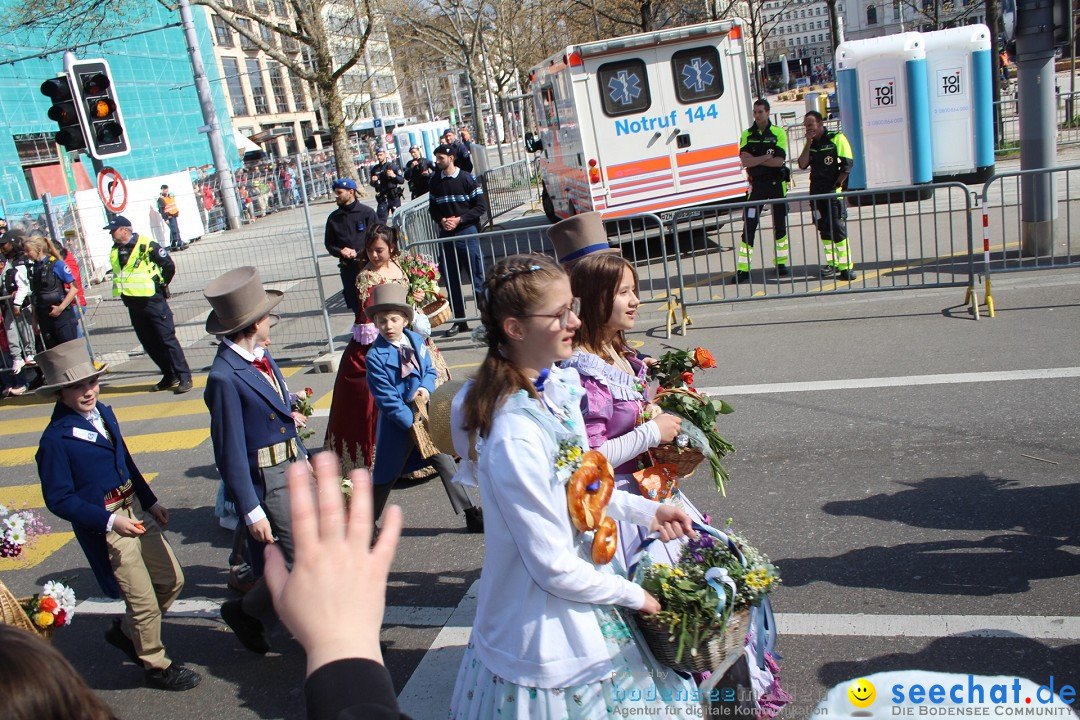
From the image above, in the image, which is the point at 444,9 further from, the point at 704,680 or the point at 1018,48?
the point at 704,680

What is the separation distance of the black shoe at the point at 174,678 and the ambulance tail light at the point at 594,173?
10154 mm

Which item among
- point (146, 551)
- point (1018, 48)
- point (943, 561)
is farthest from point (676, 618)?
point (1018, 48)

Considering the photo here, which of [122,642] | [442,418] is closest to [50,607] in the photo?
[122,642]

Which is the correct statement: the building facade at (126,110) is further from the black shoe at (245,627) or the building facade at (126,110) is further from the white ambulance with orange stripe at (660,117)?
the black shoe at (245,627)

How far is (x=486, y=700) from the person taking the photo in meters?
2.65

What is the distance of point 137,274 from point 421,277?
12.2ft

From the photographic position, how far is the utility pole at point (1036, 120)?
9461mm

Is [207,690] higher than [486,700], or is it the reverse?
[486,700]

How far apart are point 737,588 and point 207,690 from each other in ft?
9.33

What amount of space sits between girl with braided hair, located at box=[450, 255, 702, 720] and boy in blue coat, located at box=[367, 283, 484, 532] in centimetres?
248

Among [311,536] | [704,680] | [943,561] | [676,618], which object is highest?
[311,536]

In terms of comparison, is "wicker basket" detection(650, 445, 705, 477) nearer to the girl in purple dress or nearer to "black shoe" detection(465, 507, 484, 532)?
the girl in purple dress

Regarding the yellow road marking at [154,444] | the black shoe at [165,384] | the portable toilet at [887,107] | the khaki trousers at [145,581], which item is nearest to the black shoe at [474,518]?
the khaki trousers at [145,581]

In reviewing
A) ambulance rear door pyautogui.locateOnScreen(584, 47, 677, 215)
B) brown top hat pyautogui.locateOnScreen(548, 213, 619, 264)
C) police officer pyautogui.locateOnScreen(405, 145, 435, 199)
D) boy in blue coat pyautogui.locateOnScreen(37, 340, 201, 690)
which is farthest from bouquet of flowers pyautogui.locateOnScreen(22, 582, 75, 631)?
police officer pyautogui.locateOnScreen(405, 145, 435, 199)
